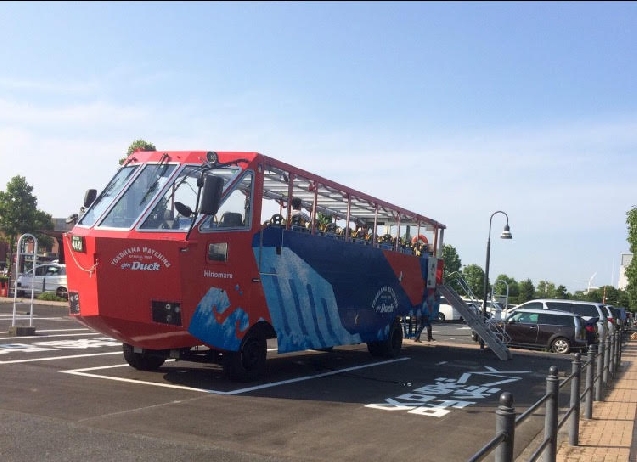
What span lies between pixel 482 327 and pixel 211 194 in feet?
38.5

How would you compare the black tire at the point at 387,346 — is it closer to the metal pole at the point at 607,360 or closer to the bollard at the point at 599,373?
the metal pole at the point at 607,360

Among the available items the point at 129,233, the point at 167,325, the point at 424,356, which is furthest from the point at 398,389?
the point at 424,356

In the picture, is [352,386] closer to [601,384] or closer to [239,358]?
[239,358]

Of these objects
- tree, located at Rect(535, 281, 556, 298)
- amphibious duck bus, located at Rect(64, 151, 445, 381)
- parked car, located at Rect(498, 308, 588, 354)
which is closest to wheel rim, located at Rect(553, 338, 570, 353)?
parked car, located at Rect(498, 308, 588, 354)

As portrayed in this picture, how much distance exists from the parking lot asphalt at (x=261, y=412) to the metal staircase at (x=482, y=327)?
12.9 ft

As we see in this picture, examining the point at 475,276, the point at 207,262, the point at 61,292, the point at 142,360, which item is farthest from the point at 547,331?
the point at 475,276

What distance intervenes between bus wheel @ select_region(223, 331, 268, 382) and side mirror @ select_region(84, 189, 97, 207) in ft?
10.5

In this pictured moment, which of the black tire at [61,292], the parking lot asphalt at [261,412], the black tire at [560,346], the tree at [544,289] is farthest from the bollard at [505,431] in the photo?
the tree at [544,289]

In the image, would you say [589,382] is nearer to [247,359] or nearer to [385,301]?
[247,359]

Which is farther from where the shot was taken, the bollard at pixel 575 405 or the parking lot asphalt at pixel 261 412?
the bollard at pixel 575 405

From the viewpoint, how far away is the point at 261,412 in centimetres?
944

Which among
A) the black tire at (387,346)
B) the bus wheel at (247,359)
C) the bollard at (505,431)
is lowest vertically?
the black tire at (387,346)

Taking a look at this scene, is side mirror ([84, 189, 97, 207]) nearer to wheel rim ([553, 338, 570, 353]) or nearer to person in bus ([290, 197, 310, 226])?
person in bus ([290, 197, 310, 226])

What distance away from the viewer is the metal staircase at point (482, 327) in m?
19.7
